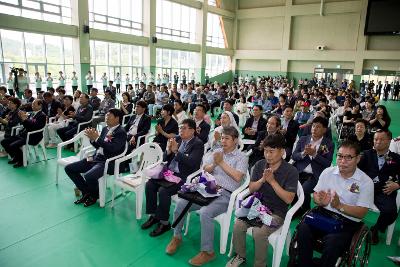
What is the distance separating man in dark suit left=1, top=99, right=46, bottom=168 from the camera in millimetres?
4926

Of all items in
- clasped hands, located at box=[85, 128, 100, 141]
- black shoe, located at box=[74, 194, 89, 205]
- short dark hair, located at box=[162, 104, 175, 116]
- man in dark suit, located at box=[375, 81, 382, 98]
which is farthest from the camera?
man in dark suit, located at box=[375, 81, 382, 98]

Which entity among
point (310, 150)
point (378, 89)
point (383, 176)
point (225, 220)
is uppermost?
point (378, 89)

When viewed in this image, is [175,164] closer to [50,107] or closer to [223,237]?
[223,237]

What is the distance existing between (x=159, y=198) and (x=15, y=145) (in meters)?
3.37

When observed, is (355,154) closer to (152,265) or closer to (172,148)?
(172,148)

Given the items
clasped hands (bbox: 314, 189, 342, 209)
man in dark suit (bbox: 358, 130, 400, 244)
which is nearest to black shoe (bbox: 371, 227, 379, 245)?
man in dark suit (bbox: 358, 130, 400, 244)

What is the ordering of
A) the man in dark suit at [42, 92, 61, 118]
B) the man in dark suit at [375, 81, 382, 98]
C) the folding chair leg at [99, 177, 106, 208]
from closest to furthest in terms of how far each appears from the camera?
the folding chair leg at [99, 177, 106, 208] < the man in dark suit at [42, 92, 61, 118] < the man in dark suit at [375, 81, 382, 98]

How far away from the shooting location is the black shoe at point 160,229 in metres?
3.08

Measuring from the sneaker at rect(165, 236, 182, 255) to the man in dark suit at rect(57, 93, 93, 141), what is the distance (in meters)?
4.03

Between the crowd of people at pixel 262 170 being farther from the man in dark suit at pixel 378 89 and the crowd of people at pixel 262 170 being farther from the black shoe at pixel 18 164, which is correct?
the man in dark suit at pixel 378 89

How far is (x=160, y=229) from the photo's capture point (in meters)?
3.12

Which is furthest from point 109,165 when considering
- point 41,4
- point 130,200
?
point 41,4

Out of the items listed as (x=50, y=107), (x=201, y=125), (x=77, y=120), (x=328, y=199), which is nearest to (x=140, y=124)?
(x=201, y=125)

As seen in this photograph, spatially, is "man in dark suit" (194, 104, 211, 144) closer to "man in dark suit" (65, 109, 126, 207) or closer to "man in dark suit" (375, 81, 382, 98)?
"man in dark suit" (65, 109, 126, 207)
